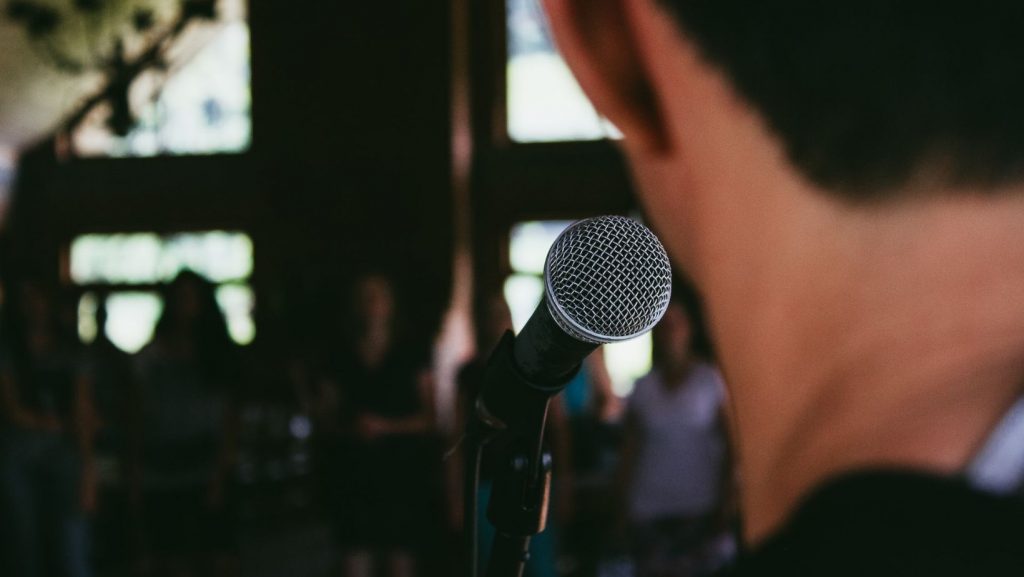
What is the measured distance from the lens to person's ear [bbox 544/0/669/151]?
503mm

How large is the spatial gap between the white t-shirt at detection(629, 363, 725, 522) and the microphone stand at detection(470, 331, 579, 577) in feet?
8.68

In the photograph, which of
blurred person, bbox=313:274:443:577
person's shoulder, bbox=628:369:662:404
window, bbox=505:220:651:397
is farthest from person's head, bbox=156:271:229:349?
window, bbox=505:220:651:397

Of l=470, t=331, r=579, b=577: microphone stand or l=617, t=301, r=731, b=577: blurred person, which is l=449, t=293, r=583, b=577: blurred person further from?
l=470, t=331, r=579, b=577: microphone stand

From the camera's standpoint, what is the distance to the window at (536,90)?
974cm

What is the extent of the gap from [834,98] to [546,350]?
0.34m

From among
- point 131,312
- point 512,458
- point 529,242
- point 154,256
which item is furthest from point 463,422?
point 131,312

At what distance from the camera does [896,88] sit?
40 centimetres

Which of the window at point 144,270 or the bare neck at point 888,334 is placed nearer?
the bare neck at point 888,334

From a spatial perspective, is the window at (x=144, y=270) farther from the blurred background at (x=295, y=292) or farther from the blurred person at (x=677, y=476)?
the blurred person at (x=677, y=476)

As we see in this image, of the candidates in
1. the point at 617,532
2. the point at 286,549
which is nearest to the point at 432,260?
the point at 286,549

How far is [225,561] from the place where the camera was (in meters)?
4.23

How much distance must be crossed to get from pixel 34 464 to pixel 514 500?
3.53 metres

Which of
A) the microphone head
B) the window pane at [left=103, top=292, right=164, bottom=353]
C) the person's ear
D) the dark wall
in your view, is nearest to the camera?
the person's ear

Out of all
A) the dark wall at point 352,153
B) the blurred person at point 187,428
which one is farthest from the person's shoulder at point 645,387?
the dark wall at point 352,153
